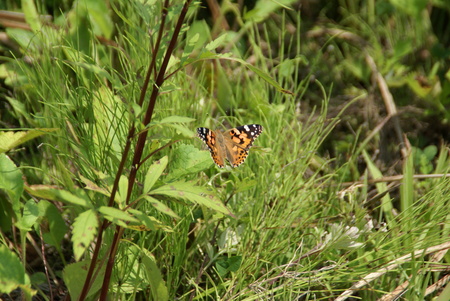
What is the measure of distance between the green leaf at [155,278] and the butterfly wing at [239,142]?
14.3 inches

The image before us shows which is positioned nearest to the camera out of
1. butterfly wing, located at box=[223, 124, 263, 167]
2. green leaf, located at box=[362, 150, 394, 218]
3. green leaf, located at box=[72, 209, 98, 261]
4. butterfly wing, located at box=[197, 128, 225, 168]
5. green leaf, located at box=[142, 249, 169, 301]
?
green leaf, located at box=[72, 209, 98, 261]

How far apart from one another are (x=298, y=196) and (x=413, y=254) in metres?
0.31

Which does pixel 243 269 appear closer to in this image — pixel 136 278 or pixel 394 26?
pixel 136 278

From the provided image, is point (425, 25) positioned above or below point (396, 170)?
above

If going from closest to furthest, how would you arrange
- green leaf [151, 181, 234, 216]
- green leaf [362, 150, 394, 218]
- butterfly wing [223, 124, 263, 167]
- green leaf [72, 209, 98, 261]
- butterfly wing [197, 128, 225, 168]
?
green leaf [72, 209, 98, 261] → green leaf [151, 181, 234, 216] → butterfly wing [197, 128, 225, 168] → butterfly wing [223, 124, 263, 167] → green leaf [362, 150, 394, 218]

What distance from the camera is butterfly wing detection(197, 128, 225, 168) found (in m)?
1.20

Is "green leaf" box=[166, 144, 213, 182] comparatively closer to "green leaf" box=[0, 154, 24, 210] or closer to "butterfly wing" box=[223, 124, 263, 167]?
"butterfly wing" box=[223, 124, 263, 167]

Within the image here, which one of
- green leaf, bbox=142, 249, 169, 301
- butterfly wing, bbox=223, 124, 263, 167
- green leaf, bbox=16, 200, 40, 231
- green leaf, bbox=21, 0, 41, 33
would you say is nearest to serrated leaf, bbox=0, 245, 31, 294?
green leaf, bbox=16, 200, 40, 231

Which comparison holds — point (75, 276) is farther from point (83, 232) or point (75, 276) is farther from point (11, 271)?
point (83, 232)

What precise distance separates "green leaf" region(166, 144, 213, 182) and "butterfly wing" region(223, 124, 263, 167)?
199mm

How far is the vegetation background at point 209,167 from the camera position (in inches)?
39.1

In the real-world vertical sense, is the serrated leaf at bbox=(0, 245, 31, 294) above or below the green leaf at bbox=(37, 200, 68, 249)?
above

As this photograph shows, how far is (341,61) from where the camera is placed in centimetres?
242

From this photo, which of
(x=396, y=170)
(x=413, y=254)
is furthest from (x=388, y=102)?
(x=413, y=254)
